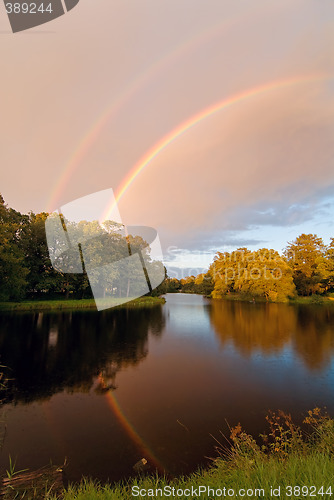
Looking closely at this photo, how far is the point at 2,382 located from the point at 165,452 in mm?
9474

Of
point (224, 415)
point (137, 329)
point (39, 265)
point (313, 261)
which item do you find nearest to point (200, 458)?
point (224, 415)

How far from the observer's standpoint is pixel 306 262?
6400cm

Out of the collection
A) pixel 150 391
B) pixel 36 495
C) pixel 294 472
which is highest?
pixel 294 472

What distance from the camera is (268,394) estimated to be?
11.3 m

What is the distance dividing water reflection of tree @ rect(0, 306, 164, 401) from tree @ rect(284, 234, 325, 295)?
1928 inches

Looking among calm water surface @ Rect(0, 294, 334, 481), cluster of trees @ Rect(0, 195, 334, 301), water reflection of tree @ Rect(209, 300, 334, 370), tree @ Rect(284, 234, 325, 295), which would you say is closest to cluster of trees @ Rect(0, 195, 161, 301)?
cluster of trees @ Rect(0, 195, 334, 301)

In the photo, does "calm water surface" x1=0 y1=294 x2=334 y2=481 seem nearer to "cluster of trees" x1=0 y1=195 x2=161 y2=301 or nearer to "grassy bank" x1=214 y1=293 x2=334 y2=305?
"cluster of trees" x1=0 y1=195 x2=161 y2=301

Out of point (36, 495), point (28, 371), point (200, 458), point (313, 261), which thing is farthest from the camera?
point (313, 261)

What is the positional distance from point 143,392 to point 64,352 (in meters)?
8.55

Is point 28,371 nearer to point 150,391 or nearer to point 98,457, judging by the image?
point 150,391

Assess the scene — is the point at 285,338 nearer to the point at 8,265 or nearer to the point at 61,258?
the point at 8,265

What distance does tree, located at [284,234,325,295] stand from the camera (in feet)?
197

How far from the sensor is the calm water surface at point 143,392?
24.0 ft

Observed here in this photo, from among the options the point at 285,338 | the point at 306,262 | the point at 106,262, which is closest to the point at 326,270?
the point at 306,262
